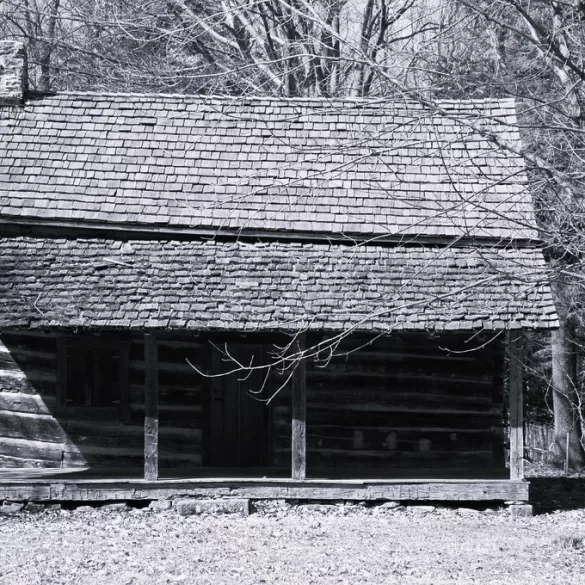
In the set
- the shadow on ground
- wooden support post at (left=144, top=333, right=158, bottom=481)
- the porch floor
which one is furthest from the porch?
wooden support post at (left=144, top=333, right=158, bottom=481)

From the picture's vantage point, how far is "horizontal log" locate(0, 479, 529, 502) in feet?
45.7

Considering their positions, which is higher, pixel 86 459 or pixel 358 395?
pixel 358 395

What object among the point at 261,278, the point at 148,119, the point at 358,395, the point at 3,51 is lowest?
the point at 358,395

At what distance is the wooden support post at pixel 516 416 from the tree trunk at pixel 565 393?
6.49m

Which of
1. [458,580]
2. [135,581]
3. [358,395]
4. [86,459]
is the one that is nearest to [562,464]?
[358,395]

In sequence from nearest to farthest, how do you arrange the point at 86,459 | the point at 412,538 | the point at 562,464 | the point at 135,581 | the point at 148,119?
the point at 135,581 < the point at 412,538 < the point at 86,459 < the point at 148,119 < the point at 562,464

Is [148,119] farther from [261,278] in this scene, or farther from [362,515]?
[362,515]

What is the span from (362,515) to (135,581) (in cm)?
458

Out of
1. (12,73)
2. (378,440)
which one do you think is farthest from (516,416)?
(12,73)

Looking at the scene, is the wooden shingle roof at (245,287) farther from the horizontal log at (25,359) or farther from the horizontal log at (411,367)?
the horizontal log at (411,367)

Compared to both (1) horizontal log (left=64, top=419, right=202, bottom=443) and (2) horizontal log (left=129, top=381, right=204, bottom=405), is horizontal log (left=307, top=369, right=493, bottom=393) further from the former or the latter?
(1) horizontal log (left=64, top=419, right=202, bottom=443)

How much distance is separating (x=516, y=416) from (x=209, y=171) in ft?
19.8

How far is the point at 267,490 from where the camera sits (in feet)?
45.9

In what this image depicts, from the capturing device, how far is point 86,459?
51.5 feet
